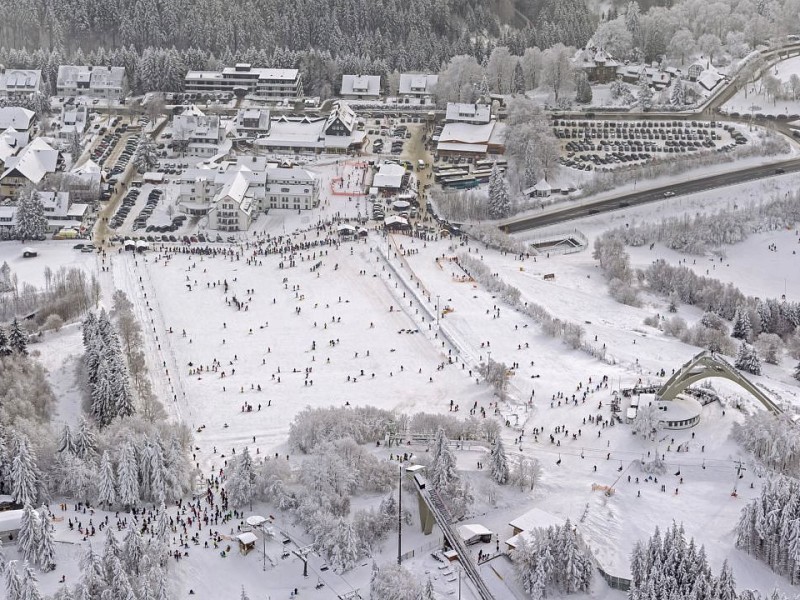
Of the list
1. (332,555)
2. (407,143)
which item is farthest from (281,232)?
(332,555)

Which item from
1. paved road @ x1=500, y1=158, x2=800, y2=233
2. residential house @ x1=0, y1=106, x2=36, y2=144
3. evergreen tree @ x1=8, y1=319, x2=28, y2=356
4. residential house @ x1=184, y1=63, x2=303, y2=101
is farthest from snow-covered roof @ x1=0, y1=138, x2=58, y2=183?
paved road @ x1=500, y1=158, x2=800, y2=233

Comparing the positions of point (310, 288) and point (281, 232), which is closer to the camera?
point (310, 288)

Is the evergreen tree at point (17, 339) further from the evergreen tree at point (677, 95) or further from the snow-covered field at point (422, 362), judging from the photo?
the evergreen tree at point (677, 95)

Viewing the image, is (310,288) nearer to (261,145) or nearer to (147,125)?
(261,145)

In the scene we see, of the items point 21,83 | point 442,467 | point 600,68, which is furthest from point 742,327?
point 21,83

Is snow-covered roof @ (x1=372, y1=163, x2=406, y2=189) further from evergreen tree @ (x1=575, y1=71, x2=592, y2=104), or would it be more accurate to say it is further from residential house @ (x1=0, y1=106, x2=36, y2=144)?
residential house @ (x1=0, y1=106, x2=36, y2=144)

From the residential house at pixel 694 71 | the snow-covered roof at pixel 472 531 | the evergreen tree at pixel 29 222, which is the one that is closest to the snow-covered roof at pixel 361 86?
the residential house at pixel 694 71

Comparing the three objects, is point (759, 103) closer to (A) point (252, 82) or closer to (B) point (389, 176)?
(B) point (389, 176)
